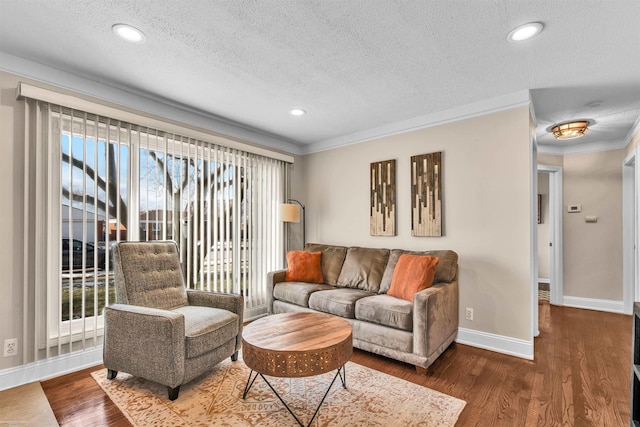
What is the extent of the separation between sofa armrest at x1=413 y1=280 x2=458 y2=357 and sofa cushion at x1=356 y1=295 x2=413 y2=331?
103 millimetres

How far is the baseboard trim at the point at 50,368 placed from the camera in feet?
7.46

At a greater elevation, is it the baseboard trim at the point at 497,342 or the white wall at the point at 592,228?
the white wall at the point at 592,228

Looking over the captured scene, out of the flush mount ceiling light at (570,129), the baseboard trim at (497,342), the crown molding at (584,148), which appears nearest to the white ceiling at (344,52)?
the flush mount ceiling light at (570,129)

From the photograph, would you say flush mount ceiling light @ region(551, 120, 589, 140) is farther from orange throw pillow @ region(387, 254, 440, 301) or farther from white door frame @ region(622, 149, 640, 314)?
orange throw pillow @ region(387, 254, 440, 301)

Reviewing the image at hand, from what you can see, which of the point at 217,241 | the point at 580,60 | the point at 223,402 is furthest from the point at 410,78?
the point at 223,402

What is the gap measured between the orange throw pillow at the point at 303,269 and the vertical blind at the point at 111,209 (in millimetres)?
586

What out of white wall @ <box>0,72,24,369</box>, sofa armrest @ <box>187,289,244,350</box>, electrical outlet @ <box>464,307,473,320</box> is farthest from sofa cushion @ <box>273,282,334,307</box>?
white wall @ <box>0,72,24,369</box>

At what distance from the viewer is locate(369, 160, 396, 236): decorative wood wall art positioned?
3.81 meters

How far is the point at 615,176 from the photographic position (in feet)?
14.6

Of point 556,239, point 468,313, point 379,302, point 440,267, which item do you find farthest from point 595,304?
point 379,302

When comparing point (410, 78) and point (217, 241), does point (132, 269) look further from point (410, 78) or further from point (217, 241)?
point (410, 78)

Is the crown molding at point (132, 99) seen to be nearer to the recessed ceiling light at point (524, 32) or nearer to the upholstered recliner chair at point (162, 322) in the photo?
the upholstered recliner chair at point (162, 322)

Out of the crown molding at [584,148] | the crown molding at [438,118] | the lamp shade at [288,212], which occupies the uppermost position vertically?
the crown molding at [438,118]

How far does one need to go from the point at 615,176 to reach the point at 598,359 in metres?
3.01
